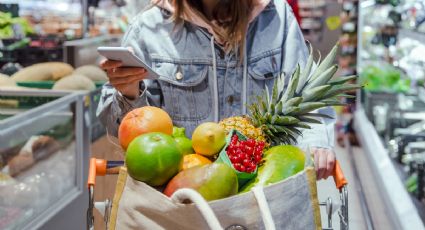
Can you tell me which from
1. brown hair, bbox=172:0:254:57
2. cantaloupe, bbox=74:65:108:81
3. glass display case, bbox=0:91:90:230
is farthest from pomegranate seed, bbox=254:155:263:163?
cantaloupe, bbox=74:65:108:81

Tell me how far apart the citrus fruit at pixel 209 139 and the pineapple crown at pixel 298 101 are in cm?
22

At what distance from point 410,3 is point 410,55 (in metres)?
0.54

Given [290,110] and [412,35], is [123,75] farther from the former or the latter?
[412,35]

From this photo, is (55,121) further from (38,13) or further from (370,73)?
(370,73)

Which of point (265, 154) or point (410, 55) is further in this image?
point (410, 55)

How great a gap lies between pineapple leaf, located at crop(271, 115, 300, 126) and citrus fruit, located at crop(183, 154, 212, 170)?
258mm

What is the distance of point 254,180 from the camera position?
1.29 meters

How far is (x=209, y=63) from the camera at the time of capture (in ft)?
6.49

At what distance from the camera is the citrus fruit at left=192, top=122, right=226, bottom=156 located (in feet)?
4.39

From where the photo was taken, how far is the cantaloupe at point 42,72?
12.2 ft

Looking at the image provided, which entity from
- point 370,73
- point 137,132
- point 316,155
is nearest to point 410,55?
point 370,73

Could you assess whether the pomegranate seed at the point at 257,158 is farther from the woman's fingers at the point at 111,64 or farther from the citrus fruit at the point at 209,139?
the woman's fingers at the point at 111,64

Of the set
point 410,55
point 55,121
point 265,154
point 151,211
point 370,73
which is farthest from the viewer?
point 370,73

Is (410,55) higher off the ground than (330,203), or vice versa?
(410,55)
